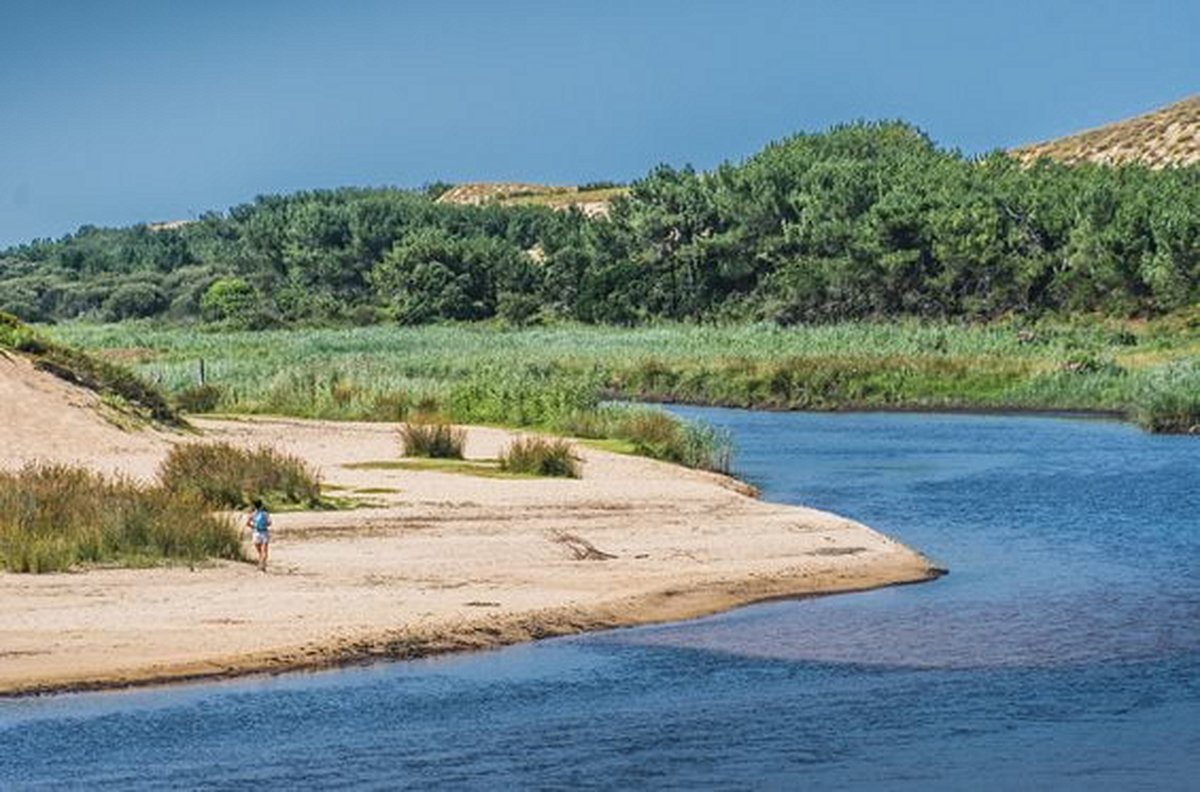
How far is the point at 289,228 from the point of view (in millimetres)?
141500

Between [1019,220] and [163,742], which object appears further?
[1019,220]

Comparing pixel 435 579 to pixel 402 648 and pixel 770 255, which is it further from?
pixel 770 255

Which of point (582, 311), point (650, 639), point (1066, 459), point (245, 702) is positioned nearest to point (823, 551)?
point (650, 639)

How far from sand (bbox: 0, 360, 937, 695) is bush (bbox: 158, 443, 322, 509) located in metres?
1.03

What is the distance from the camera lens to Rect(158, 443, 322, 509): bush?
103 feet

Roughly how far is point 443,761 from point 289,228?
Answer: 412 feet

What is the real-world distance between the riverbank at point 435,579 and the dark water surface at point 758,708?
606 millimetres

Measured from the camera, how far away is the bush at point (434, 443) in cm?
4016

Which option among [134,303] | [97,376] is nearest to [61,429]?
[97,376]

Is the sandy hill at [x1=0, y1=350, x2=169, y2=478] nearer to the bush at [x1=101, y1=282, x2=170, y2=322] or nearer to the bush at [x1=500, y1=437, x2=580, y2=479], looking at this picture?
the bush at [x1=500, y1=437, x2=580, y2=479]

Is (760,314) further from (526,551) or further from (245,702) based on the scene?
(245,702)

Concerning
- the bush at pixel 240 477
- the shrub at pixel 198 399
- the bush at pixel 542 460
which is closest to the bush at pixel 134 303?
the shrub at pixel 198 399

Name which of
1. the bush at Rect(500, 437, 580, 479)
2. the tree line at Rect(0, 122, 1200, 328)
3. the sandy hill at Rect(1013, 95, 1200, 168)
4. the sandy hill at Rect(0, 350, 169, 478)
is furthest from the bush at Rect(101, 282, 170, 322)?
the bush at Rect(500, 437, 580, 479)

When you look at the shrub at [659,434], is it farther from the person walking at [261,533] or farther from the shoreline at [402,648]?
the person walking at [261,533]
